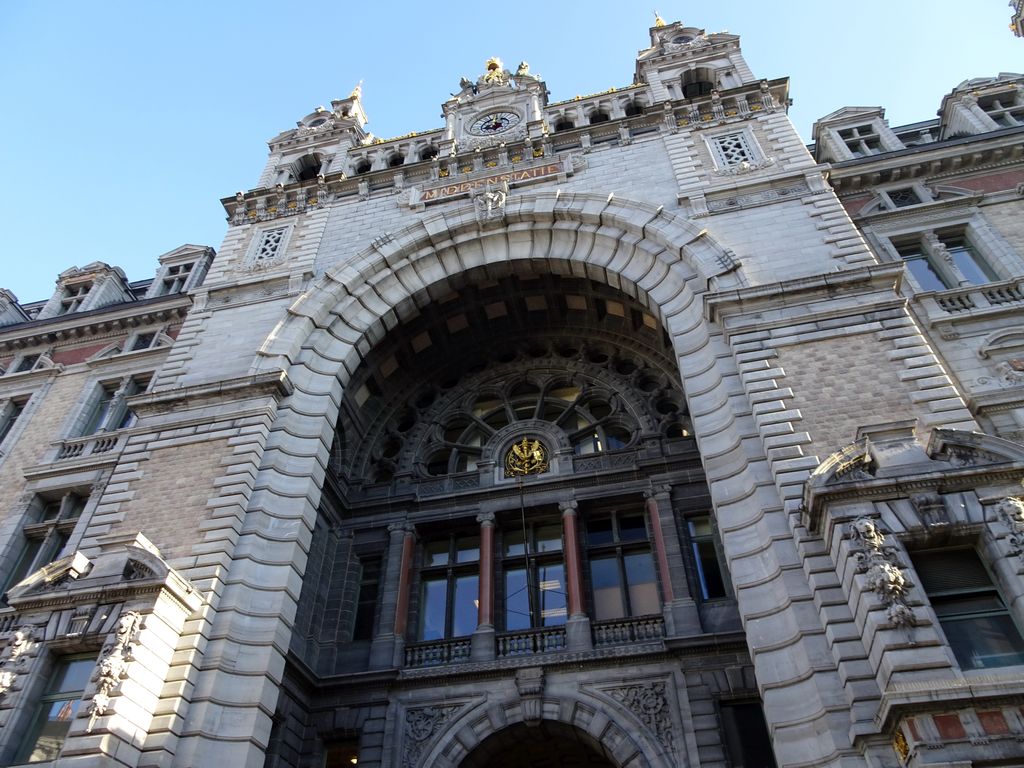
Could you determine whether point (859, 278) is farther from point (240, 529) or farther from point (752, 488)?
point (240, 529)

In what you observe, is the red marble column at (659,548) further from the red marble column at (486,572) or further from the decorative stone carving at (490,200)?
the decorative stone carving at (490,200)

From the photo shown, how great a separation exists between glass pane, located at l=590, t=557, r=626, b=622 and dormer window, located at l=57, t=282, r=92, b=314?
22.5 metres

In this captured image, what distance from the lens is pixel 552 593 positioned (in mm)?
19703

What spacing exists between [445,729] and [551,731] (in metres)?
2.35

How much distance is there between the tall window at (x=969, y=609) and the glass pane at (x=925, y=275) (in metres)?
10.6

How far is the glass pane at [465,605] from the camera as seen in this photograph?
19703mm

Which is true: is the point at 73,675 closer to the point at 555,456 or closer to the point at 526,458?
the point at 526,458

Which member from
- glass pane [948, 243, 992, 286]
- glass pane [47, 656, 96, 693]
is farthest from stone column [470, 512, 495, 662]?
glass pane [948, 243, 992, 286]

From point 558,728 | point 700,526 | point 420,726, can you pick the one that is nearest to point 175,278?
point 420,726

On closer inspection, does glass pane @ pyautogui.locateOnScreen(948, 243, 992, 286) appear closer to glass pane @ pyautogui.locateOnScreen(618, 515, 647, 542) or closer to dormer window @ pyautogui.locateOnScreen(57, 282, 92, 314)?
glass pane @ pyautogui.locateOnScreen(618, 515, 647, 542)

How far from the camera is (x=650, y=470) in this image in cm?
2027

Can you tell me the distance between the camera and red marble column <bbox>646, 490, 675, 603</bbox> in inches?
714

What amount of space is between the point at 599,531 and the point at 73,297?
23.3 meters

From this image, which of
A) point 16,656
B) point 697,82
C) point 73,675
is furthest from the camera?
point 697,82
